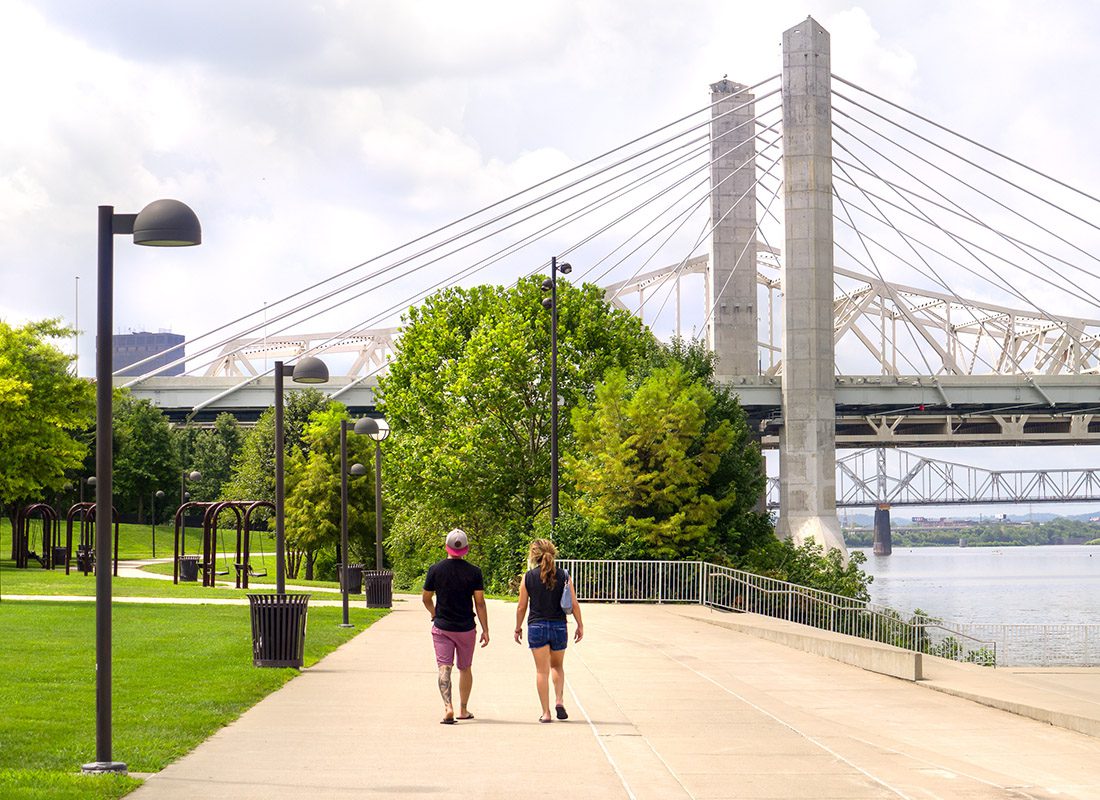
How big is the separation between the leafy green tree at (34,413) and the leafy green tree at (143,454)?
41954mm

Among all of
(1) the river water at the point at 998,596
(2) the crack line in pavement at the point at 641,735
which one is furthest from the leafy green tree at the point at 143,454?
(2) the crack line in pavement at the point at 641,735

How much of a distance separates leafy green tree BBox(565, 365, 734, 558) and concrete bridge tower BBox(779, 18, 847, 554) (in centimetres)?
1569

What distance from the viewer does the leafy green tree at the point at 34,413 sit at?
109 ft

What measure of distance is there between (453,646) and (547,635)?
83 centimetres

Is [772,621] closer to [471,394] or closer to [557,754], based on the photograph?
[557,754]

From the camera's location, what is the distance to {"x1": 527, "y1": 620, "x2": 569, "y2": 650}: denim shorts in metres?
13.0

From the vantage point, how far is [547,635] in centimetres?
1300

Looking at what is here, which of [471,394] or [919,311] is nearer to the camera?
[471,394]

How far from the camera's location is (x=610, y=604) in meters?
36.1

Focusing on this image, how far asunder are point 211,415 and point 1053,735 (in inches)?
3564

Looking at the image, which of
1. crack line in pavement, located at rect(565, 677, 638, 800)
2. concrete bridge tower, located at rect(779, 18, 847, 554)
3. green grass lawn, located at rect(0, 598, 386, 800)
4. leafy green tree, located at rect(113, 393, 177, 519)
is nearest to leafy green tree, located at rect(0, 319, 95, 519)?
green grass lawn, located at rect(0, 598, 386, 800)

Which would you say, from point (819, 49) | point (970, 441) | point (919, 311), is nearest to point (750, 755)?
point (819, 49)

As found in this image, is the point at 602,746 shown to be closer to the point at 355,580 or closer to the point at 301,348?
the point at 355,580

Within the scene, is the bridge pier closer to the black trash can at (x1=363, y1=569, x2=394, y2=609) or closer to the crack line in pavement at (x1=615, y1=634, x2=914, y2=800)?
the black trash can at (x1=363, y1=569, x2=394, y2=609)
